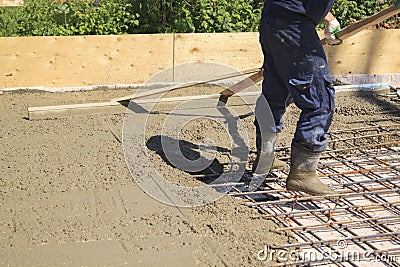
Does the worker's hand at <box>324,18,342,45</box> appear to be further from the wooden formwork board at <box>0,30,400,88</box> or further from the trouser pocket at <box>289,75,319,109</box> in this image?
the wooden formwork board at <box>0,30,400,88</box>

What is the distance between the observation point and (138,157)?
4496 millimetres

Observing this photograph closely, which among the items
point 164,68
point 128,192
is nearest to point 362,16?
point 164,68

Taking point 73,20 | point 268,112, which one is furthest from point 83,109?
point 268,112

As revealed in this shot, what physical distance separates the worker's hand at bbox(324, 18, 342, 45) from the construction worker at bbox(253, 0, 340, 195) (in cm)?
5

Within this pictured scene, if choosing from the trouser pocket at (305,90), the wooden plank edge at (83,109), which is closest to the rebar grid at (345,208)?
the trouser pocket at (305,90)

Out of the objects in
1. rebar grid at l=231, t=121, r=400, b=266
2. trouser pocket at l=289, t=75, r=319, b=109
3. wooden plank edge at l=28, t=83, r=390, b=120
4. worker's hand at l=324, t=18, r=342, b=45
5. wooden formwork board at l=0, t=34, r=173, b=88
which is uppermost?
worker's hand at l=324, t=18, r=342, b=45

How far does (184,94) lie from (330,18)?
2761 mm

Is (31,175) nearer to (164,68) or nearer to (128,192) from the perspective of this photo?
(128,192)

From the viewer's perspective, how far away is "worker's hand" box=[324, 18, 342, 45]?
13.0 feet

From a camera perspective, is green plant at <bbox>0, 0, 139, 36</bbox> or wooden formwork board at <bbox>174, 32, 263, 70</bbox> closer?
wooden formwork board at <bbox>174, 32, 263, 70</bbox>

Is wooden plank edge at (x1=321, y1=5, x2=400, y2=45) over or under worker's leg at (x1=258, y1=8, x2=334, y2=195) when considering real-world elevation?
over

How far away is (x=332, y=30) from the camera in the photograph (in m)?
3.99

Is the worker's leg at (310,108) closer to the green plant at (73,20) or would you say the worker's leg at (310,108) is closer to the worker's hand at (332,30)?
the worker's hand at (332,30)

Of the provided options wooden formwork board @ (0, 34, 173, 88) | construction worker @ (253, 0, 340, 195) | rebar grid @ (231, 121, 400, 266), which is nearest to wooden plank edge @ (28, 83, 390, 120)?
wooden formwork board @ (0, 34, 173, 88)
